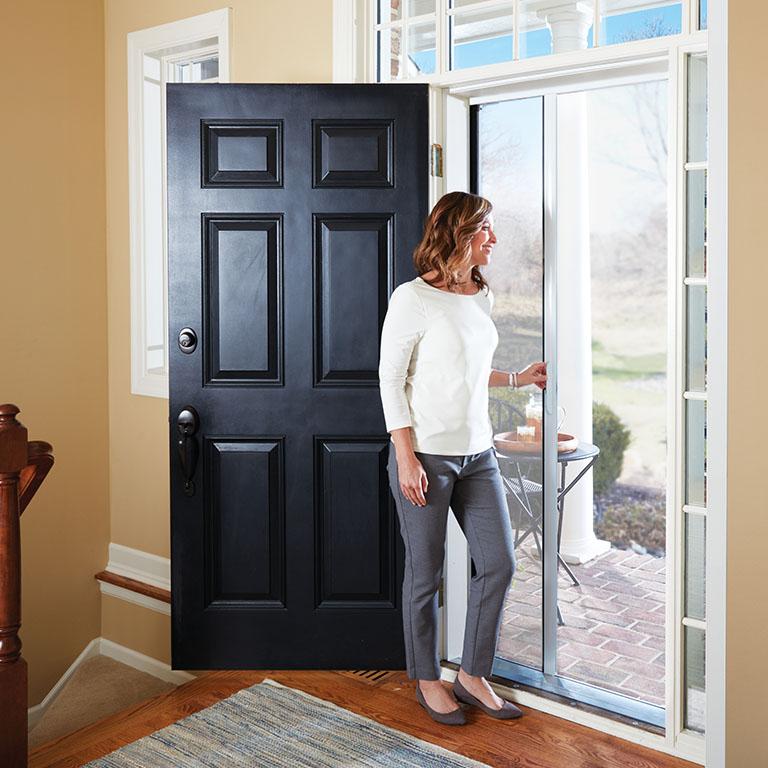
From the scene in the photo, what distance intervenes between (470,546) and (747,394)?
3.42 ft

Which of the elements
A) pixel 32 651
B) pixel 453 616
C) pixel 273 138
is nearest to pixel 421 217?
pixel 273 138

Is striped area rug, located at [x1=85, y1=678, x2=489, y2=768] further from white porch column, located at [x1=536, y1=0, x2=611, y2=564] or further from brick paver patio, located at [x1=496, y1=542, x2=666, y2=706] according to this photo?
white porch column, located at [x1=536, y1=0, x2=611, y2=564]

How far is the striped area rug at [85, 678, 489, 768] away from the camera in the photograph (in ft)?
8.53

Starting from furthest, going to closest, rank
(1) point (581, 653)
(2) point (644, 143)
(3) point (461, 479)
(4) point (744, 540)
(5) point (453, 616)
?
(2) point (644, 143) → (1) point (581, 653) → (5) point (453, 616) → (3) point (461, 479) → (4) point (744, 540)

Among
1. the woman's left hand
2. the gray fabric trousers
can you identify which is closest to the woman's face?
the woman's left hand

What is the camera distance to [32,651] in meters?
3.86

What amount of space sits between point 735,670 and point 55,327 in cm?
295

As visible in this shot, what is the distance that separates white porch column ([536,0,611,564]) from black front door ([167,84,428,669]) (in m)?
1.96

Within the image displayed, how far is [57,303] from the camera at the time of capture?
3.85 m

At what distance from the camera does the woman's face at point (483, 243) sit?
275 cm

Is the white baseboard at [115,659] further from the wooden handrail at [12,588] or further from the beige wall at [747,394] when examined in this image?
the beige wall at [747,394]

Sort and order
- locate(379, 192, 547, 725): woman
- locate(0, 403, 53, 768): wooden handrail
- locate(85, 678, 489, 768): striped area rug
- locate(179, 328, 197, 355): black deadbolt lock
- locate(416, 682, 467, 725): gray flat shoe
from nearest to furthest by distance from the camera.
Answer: locate(0, 403, 53, 768): wooden handrail → locate(85, 678, 489, 768): striped area rug → locate(379, 192, 547, 725): woman → locate(416, 682, 467, 725): gray flat shoe → locate(179, 328, 197, 355): black deadbolt lock

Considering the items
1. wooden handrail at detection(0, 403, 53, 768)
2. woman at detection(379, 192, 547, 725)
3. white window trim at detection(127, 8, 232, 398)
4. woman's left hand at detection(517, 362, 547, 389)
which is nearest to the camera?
wooden handrail at detection(0, 403, 53, 768)

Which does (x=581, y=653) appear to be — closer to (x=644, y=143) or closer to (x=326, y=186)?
(x=326, y=186)
